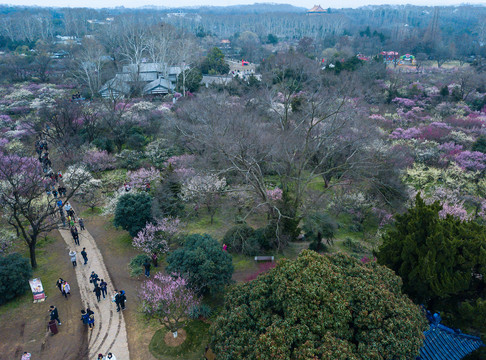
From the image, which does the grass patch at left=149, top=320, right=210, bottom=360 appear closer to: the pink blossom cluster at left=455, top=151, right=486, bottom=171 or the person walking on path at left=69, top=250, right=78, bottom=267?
the person walking on path at left=69, top=250, right=78, bottom=267

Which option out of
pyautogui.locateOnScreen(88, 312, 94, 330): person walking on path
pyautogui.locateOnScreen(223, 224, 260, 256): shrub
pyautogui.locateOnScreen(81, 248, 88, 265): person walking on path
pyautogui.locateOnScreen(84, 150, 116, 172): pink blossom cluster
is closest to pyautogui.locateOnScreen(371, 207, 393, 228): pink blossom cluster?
pyautogui.locateOnScreen(223, 224, 260, 256): shrub

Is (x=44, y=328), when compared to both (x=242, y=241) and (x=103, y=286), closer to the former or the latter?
(x=103, y=286)

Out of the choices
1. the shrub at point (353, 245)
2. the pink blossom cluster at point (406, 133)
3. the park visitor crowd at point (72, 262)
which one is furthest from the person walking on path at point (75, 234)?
the pink blossom cluster at point (406, 133)

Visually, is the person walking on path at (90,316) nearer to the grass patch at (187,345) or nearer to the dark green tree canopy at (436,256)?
the grass patch at (187,345)

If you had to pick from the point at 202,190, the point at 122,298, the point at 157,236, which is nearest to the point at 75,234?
the point at 157,236

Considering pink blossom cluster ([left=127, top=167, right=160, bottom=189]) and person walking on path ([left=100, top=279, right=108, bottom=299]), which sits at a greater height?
pink blossom cluster ([left=127, top=167, right=160, bottom=189])

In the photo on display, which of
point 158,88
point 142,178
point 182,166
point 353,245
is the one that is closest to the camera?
point 353,245
